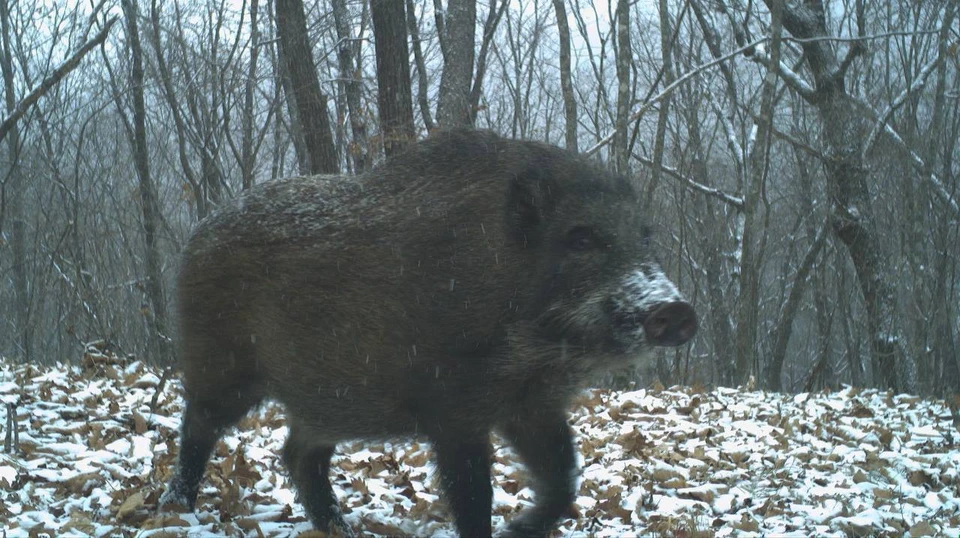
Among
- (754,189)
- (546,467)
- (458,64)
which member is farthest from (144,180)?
(546,467)

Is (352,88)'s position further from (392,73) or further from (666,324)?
(666,324)

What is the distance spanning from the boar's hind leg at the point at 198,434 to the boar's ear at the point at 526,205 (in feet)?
4.95

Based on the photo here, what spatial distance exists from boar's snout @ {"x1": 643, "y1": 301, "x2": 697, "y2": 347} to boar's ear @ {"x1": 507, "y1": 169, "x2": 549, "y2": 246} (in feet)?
2.01

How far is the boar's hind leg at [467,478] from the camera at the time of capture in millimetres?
2895

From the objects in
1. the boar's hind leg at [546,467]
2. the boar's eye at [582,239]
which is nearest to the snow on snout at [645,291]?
the boar's eye at [582,239]

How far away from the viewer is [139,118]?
8.65 metres

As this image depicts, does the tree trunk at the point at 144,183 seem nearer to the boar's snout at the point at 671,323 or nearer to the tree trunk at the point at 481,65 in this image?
the tree trunk at the point at 481,65

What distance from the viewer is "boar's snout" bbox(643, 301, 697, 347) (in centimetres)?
238

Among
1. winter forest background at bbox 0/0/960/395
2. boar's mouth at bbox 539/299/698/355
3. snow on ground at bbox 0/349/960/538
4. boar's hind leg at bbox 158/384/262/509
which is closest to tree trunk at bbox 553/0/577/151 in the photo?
winter forest background at bbox 0/0/960/395

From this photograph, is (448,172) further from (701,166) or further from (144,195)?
(701,166)

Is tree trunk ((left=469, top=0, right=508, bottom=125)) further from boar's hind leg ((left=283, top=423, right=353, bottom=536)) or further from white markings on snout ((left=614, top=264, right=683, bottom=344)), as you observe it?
white markings on snout ((left=614, top=264, right=683, bottom=344))

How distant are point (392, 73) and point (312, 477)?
187 inches

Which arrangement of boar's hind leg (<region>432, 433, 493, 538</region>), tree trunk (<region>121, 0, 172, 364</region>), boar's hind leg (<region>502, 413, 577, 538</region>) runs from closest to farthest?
boar's hind leg (<region>432, 433, 493, 538</region>) → boar's hind leg (<region>502, 413, 577, 538</region>) → tree trunk (<region>121, 0, 172, 364</region>)

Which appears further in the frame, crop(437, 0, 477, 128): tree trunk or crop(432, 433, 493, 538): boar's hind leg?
crop(437, 0, 477, 128): tree trunk
